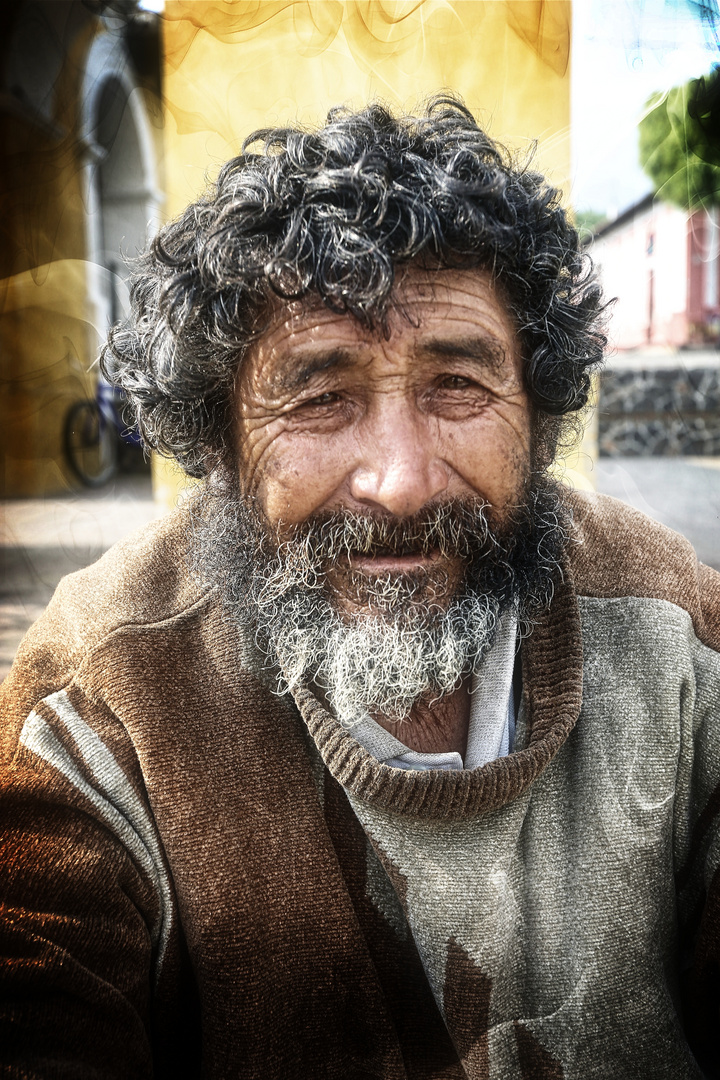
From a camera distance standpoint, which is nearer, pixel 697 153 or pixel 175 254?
pixel 175 254

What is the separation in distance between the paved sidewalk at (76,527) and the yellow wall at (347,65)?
1865 millimetres

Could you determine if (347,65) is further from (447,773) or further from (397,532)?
(447,773)

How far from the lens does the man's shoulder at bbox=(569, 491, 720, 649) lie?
5.60 ft

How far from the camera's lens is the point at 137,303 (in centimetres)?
170

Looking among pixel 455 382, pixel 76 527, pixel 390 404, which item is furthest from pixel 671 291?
pixel 390 404

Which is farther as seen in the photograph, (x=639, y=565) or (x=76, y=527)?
(x=76, y=527)

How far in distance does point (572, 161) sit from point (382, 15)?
0.87 meters

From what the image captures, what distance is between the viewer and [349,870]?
142 cm

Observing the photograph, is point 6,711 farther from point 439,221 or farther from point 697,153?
point 697,153

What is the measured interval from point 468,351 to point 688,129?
94.8 inches

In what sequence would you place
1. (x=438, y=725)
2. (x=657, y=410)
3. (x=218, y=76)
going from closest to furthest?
1. (x=438, y=725)
2. (x=218, y=76)
3. (x=657, y=410)

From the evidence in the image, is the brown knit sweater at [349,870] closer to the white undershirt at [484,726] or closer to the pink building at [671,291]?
the white undershirt at [484,726]

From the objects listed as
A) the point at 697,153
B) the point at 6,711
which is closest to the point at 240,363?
the point at 6,711

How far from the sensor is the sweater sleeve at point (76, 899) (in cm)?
115
